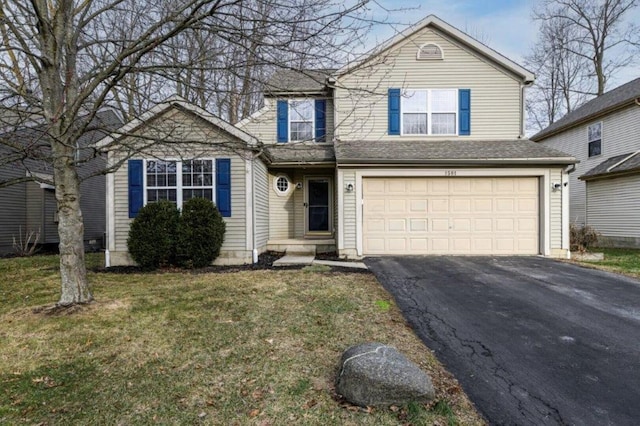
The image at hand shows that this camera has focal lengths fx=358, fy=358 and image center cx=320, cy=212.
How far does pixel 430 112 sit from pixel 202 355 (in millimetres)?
9770

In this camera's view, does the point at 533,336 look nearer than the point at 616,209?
Yes

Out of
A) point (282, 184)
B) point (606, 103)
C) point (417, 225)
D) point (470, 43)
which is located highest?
point (470, 43)

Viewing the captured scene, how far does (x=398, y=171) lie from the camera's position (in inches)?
393

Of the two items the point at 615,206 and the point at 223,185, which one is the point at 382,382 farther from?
the point at 615,206

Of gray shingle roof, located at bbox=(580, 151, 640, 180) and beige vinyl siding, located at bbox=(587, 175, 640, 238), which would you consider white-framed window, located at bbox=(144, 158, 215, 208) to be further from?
beige vinyl siding, located at bbox=(587, 175, 640, 238)

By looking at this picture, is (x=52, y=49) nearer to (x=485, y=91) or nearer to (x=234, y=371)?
(x=234, y=371)

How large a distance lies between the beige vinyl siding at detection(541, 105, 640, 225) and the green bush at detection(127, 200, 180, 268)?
15431 mm

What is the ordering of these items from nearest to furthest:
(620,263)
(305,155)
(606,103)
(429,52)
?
(620,263) < (429,52) < (305,155) < (606,103)

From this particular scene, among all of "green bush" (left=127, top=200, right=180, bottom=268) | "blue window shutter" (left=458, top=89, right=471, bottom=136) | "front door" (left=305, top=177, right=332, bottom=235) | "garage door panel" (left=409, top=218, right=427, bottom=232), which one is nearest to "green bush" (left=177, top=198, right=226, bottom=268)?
"green bush" (left=127, top=200, right=180, bottom=268)

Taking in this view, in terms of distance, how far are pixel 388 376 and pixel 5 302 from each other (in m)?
6.47

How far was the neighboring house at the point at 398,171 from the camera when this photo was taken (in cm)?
938

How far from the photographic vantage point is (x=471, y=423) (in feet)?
8.89

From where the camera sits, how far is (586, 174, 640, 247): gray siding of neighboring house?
42.4 ft

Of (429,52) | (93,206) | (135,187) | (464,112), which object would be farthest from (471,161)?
(93,206)
